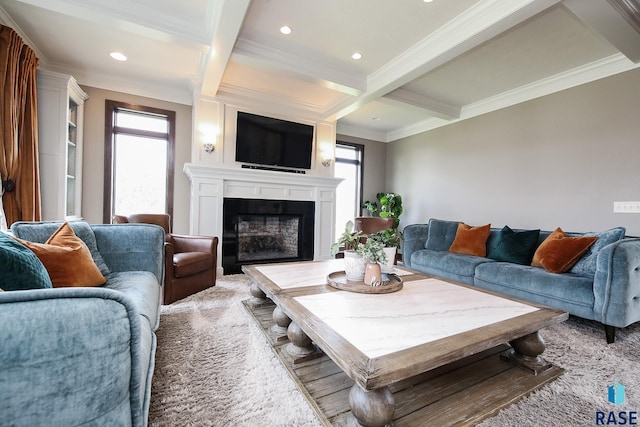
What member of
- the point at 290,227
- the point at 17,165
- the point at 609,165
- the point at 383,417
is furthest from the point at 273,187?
the point at 609,165

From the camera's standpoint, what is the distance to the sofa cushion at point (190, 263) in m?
2.52

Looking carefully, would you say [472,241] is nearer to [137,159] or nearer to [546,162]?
[546,162]

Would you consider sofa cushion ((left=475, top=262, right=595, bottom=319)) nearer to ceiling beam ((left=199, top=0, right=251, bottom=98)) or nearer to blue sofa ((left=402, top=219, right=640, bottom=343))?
blue sofa ((left=402, top=219, right=640, bottom=343))

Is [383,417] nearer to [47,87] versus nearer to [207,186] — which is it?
[207,186]

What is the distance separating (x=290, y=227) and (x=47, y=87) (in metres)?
3.20

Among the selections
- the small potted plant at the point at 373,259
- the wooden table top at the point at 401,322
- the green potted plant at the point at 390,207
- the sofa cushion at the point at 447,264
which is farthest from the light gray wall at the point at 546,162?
the small potted plant at the point at 373,259

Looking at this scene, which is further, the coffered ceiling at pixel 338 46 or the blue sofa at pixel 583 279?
the coffered ceiling at pixel 338 46

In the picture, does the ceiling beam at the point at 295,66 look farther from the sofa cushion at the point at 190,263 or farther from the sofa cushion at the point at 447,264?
the sofa cushion at the point at 447,264

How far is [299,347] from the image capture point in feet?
5.14

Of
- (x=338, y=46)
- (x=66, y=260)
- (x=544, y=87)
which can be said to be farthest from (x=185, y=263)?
(x=544, y=87)

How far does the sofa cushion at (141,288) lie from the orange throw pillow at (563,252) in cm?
302

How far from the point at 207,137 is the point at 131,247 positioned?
2.13m

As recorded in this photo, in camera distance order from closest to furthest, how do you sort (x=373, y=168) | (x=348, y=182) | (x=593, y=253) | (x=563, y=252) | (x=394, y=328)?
(x=394, y=328) < (x=593, y=253) < (x=563, y=252) < (x=348, y=182) < (x=373, y=168)

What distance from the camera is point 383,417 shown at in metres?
0.93
